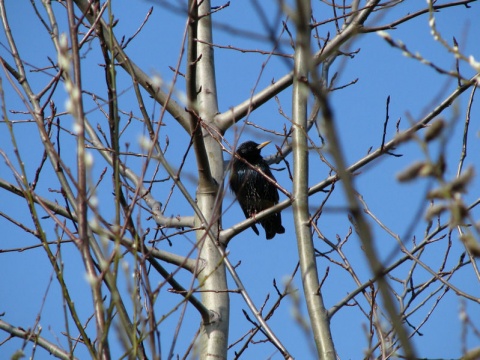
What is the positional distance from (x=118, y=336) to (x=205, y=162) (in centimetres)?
170

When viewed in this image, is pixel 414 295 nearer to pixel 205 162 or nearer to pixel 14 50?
pixel 205 162

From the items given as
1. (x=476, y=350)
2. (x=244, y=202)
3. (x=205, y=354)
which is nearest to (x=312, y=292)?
(x=205, y=354)

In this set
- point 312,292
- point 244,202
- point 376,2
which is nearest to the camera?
point 312,292

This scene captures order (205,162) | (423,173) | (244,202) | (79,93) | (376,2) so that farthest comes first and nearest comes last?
(244,202)
(205,162)
(376,2)
(79,93)
(423,173)

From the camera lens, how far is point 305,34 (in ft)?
3.24

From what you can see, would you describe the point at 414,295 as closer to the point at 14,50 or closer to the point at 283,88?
the point at 283,88

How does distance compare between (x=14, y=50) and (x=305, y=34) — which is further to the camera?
(x=14, y=50)

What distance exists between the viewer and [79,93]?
1.53m

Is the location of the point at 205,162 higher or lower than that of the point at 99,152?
lower

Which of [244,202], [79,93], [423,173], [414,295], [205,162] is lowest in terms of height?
[423,173]

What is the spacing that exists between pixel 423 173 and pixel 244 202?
5756mm

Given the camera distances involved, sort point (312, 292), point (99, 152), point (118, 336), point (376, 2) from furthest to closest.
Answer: point (99, 152) < point (376, 2) < point (312, 292) < point (118, 336)

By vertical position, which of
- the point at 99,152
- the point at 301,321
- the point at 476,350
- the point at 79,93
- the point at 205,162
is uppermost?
the point at 99,152

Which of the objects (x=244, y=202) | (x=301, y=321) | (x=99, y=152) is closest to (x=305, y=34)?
(x=301, y=321)
